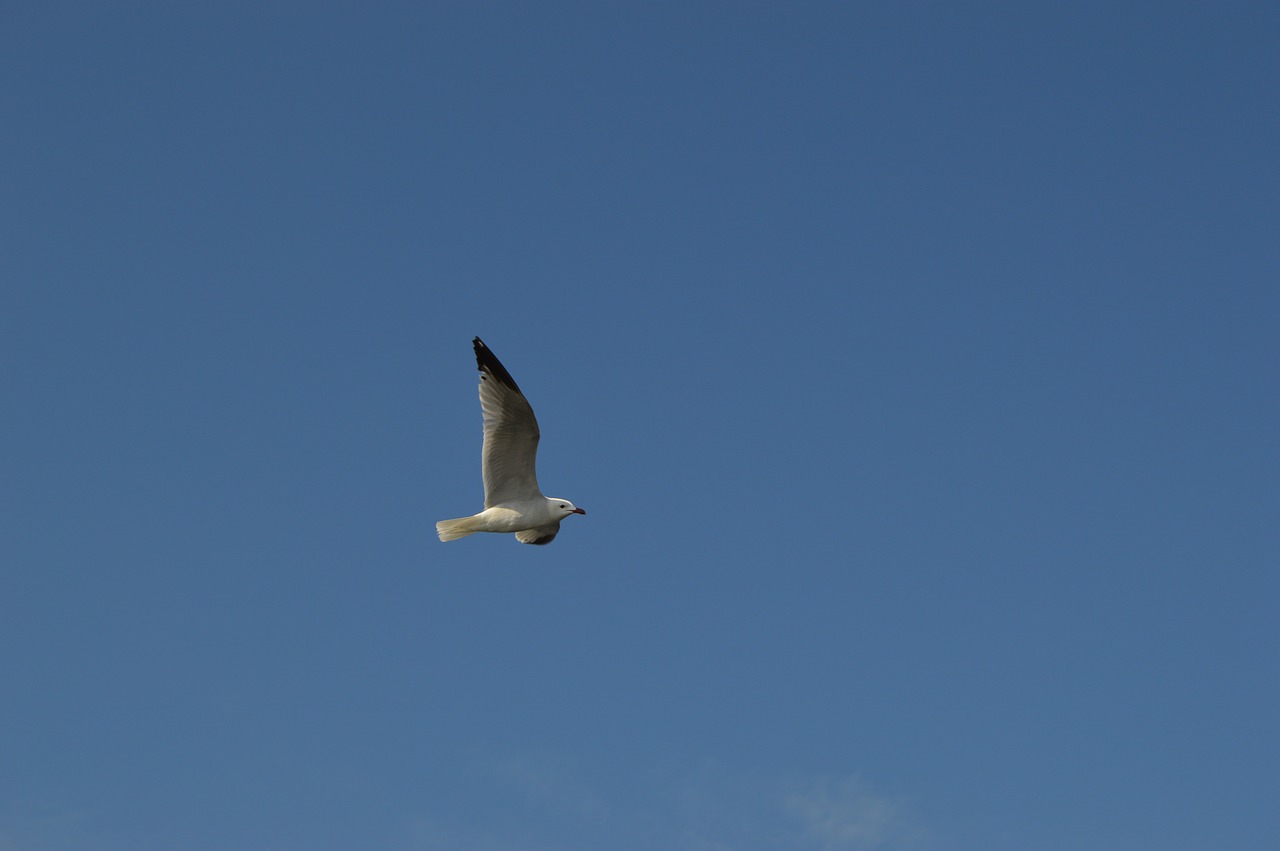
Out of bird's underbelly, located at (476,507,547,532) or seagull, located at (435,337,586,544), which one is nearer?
seagull, located at (435,337,586,544)

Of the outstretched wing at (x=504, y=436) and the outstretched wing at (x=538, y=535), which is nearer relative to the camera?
the outstretched wing at (x=504, y=436)

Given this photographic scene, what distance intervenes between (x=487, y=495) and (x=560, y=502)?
140 centimetres

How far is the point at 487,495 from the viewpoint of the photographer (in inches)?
1019

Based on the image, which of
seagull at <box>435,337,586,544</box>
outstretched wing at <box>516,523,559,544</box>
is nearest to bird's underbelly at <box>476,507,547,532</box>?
seagull at <box>435,337,586,544</box>

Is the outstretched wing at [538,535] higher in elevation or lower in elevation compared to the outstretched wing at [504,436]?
lower

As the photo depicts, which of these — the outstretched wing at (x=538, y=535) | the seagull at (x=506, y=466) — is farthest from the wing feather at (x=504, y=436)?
the outstretched wing at (x=538, y=535)

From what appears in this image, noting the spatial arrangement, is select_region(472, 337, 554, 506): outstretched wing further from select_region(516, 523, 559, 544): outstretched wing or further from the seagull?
select_region(516, 523, 559, 544): outstretched wing

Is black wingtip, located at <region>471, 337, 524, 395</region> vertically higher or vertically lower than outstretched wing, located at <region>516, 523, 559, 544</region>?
higher

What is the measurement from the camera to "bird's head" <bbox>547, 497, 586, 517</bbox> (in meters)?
26.3

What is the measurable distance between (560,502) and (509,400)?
2.41 m

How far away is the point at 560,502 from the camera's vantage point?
86.9 feet

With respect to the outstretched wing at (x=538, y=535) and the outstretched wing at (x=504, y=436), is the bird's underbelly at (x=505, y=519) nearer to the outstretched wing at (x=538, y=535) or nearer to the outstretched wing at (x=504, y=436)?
the outstretched wing at (x=504, y=436)

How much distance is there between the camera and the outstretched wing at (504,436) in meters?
25.1

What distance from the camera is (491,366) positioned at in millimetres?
25078
